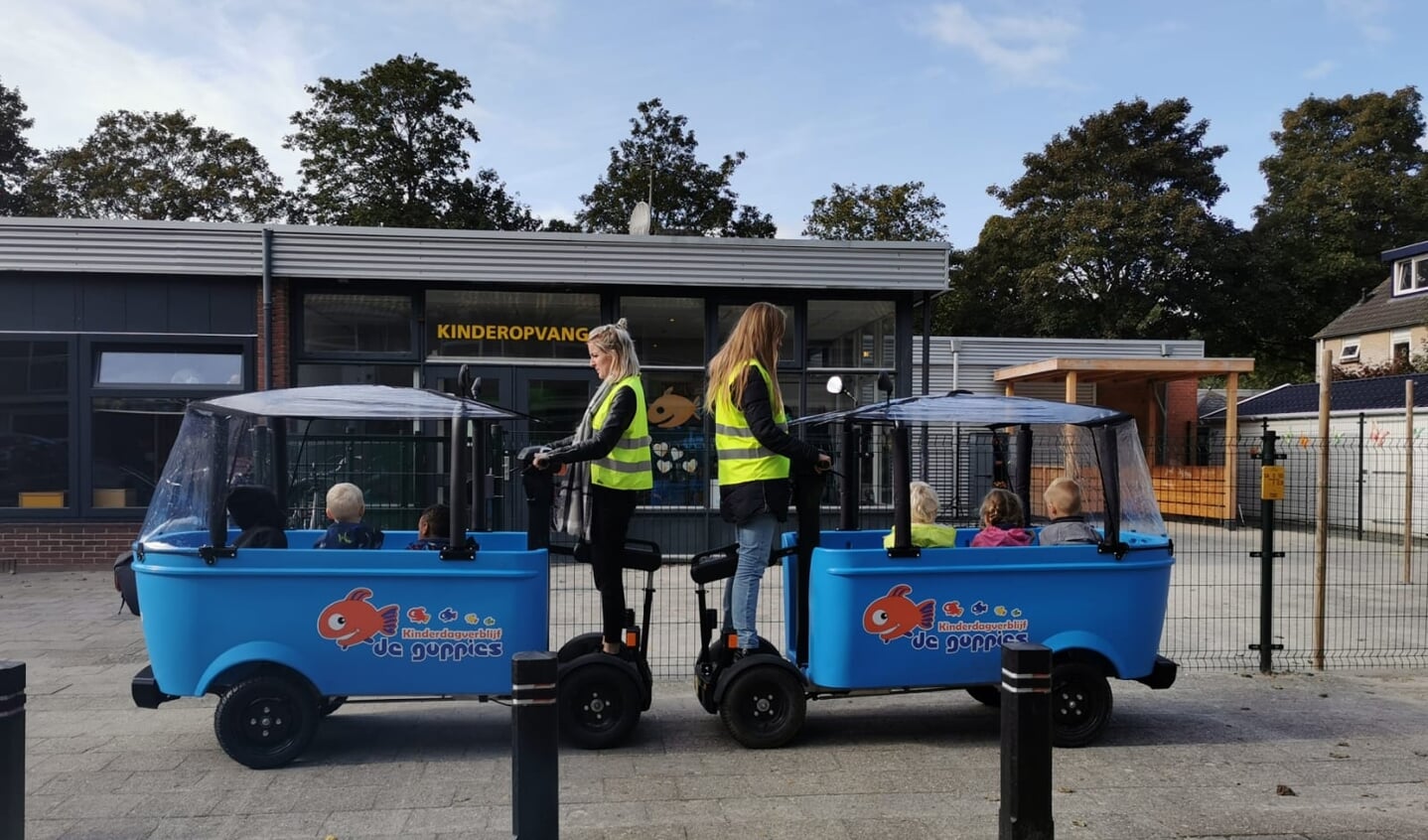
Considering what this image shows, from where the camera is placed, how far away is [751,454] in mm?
5090

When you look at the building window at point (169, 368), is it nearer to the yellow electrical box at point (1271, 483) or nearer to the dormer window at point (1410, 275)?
the yellow electrical box at point (1271, 483)

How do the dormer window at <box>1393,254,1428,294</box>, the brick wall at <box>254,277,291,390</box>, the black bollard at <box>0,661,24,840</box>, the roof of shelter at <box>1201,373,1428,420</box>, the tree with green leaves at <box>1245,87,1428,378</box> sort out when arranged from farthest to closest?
1. the tree with green leaves at <box>1245,87,1428,378</box>
2. the dormer window at <box>1393,254,1428,294</box>
3. the roof of shelter at <box>1201,373,1428,420</box>
4. the brick wall at <box>254,277,291,390</box>
5. the black bollard at <box>0,661,24,840</box>

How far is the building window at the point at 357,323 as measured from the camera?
12281 millimetres

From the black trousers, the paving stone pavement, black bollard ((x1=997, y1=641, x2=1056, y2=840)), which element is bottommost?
the paving stone pavement

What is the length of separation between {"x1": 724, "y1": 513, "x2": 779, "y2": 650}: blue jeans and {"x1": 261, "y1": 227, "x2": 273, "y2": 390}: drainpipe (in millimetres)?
8400

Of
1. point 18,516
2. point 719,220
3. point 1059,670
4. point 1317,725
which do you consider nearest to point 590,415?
point 1059,670

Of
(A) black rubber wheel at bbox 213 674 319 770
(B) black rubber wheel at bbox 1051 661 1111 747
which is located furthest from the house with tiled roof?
(A) black rubber wheel at bbox 213 674 319 770

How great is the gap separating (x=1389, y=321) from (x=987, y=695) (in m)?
31.3

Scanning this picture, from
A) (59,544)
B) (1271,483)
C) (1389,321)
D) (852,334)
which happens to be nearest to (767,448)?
(1271,483)

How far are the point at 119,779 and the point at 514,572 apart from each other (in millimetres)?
2024

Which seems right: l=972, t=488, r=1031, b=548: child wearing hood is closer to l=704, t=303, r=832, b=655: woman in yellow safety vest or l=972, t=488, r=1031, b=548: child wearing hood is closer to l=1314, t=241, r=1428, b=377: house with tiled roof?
l=704, t=303, r=832, b=655: woman in yellow safety vest

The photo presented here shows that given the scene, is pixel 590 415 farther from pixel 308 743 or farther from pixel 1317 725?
pixel 1317 725

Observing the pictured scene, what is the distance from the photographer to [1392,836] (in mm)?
4020

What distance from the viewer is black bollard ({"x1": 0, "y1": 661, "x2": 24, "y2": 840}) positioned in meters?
3.38
